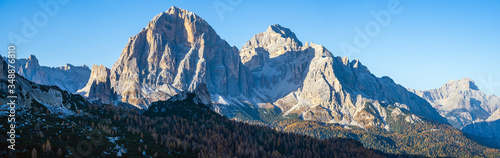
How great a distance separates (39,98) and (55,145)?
49425mm

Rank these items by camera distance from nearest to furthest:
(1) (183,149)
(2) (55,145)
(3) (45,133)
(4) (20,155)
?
(4) (20,155) → (2) (55,145) → (3) (45,133) → (1) (183,149)

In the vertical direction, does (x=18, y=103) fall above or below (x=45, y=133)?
above

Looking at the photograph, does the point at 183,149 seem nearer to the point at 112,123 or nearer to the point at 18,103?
the point at 112,123

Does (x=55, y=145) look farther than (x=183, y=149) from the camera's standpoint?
No

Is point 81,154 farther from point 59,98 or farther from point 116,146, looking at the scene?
point 59,98

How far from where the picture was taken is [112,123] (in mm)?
185625

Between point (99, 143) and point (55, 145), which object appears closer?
point (55, 145)

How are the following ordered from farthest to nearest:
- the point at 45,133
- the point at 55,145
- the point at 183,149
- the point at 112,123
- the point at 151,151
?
the point at 112,123 < the point at 183,149 < the point at 151,151 < the point at 45,133 < the point at 55,145

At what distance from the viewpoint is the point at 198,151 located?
554ft

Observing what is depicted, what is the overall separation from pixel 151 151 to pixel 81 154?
3255cm

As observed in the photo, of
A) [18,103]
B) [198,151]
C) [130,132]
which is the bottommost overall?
[198,151]

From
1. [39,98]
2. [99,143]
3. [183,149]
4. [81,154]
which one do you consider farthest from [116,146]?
[39,98]

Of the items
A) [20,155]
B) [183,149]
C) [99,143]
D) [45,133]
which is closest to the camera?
[20,155]

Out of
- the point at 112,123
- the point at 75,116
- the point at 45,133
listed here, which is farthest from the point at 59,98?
the point at 45,133
